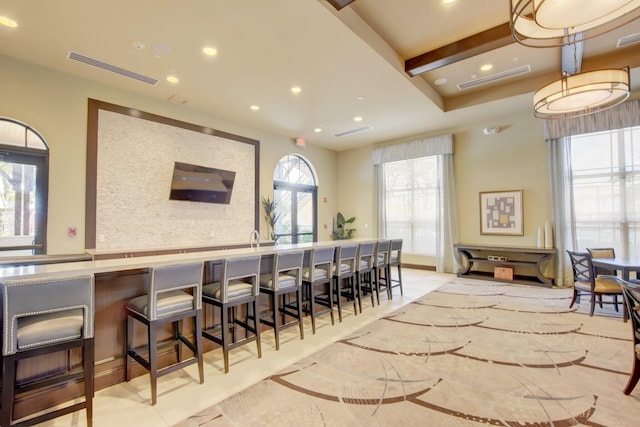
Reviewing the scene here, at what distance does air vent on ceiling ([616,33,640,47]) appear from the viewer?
13.6ft

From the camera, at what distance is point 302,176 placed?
834cm

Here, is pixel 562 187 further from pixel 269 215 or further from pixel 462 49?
pixel 269 215

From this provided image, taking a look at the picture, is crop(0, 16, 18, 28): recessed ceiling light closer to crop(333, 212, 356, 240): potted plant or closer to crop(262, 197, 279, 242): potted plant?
crop(262, 197, 279, 242): potted plant

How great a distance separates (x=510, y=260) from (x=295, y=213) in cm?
Answer: 510

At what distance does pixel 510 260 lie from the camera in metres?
6.43

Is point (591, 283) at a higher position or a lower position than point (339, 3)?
lower

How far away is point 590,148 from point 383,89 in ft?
14.1

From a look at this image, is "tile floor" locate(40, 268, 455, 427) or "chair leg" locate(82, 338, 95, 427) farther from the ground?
"chair leg" locate(82, 338, 95, 427)

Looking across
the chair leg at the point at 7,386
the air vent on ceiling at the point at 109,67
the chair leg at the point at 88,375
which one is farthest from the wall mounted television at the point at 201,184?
the chair leg at the point at 7,386

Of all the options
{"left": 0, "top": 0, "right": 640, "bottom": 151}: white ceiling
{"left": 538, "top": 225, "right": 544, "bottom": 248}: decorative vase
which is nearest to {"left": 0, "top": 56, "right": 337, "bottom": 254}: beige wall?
{"left": 0, "top": 0, "right": 640, "bottom": 151}: white ceiling

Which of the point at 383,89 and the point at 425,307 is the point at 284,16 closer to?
the point at 383,89

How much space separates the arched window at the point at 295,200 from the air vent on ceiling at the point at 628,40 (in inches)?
248

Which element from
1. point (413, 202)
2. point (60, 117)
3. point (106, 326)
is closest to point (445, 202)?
point (413, 202)

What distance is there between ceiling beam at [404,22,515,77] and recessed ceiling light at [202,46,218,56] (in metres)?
2.80
